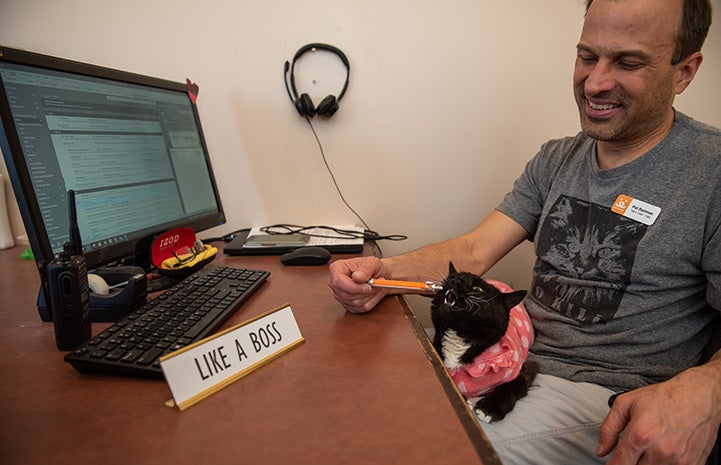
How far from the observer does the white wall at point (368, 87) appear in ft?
3.87

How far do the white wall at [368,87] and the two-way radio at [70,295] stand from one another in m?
0.77

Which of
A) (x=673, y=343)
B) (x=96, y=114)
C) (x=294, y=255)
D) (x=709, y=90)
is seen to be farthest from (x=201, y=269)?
(x=709, y=90)

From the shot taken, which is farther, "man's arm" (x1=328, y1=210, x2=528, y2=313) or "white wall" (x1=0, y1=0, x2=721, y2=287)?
"white wall" (x1=0, y1=0, x2=721, y2=287)

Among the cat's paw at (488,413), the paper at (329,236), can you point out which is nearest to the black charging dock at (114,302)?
the paper at (329,236)

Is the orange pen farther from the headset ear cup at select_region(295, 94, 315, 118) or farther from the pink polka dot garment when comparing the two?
the headset ear cup at select_region(295, 94, 315, 118)

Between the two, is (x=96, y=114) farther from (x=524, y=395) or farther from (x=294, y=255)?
(x=524, y=395)

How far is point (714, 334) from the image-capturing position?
0.78 metres

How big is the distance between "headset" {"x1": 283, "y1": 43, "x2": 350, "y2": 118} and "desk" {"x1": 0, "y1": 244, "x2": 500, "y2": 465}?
807 millimetres

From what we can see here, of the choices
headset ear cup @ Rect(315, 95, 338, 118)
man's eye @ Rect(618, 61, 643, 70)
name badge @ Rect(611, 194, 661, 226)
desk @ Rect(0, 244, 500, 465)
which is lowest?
desk @ Rect(0, 244, 500, 465)

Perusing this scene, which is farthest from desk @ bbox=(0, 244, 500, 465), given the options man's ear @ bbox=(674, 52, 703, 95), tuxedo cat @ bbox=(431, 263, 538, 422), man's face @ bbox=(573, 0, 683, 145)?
man's ear @ bbox=(674, 52, 703, 95)

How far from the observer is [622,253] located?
0.81 metres

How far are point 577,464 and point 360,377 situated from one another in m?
0.44

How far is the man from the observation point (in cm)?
70

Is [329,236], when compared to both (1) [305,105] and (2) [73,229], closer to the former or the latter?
(1) [305,105]
